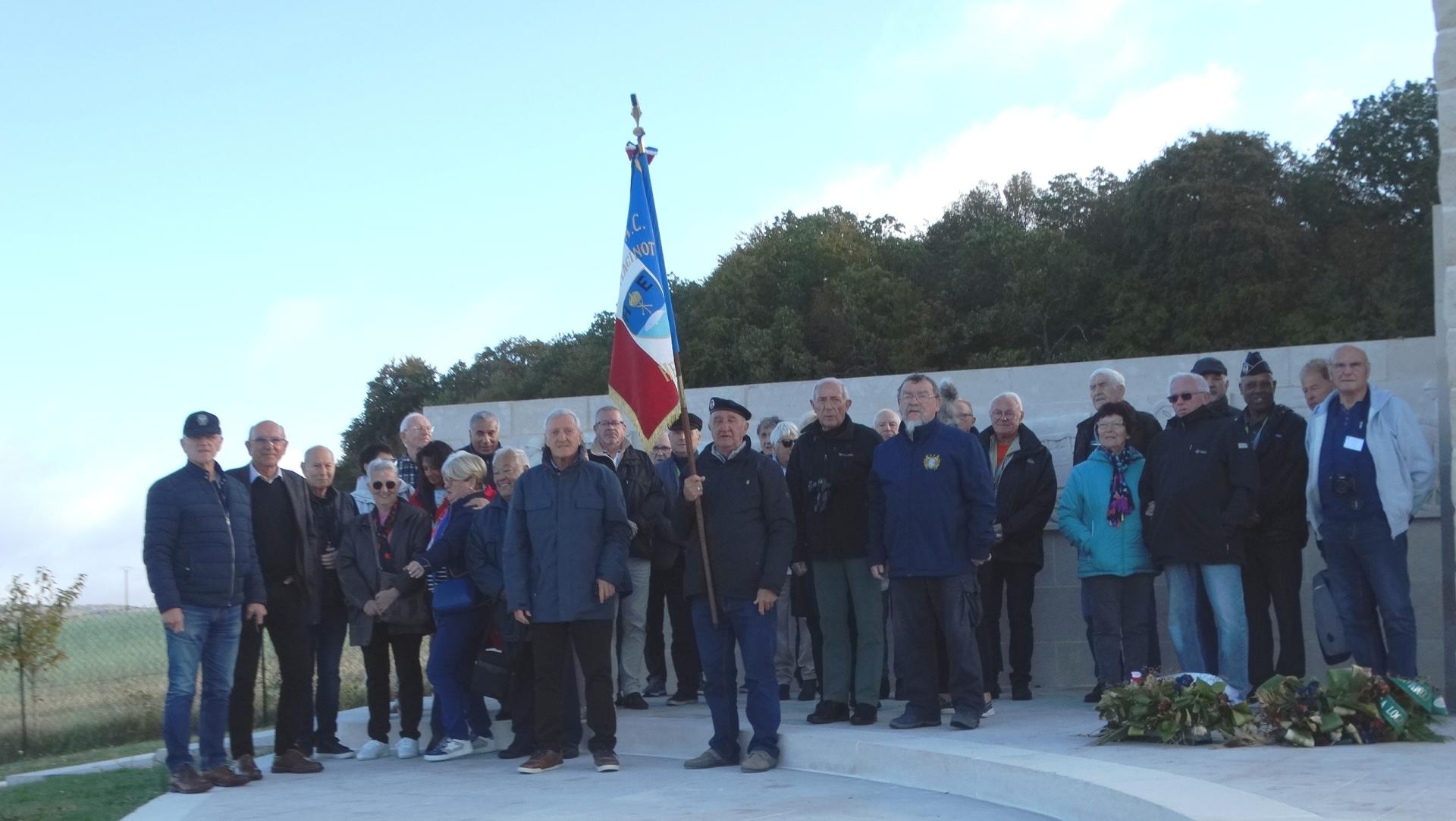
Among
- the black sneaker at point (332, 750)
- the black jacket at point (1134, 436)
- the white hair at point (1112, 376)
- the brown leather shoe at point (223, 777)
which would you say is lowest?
the black sneaker at point (332, 750)

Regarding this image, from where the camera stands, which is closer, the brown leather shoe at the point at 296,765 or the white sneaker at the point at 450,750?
the brown leather shoe at the point at 296,765

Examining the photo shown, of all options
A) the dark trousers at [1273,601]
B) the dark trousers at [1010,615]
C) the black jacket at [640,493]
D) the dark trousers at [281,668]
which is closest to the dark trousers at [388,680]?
the dark trousers at [281,668]

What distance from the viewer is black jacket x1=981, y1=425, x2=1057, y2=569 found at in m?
9.06

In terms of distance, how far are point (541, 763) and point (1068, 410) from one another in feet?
22.2

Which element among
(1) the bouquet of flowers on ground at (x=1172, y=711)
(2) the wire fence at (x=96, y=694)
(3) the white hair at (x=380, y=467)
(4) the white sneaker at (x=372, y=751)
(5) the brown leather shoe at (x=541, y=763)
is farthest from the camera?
(2) the wire fence at (x=96, y=694)

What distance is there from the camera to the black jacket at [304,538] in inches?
341

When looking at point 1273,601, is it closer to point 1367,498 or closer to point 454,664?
→ point 1367,498

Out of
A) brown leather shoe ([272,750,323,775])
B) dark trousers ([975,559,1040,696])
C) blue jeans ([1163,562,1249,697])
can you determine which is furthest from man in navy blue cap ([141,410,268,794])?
blue jeans ([1163,562,1249,697])

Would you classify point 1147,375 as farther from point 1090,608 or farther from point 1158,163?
point 1158,163

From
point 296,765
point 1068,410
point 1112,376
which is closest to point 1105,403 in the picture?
point 1112,376

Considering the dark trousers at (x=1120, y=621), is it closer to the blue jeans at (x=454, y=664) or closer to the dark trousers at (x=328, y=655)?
the blue jeans at (x=454, y=664)

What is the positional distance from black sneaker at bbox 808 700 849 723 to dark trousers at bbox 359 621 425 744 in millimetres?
2550

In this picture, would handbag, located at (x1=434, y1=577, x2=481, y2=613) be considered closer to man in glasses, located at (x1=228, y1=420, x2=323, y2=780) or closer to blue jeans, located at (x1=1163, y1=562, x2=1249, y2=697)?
man in glasses, located at (x1=228, y1=420, x2=323, y2=780)

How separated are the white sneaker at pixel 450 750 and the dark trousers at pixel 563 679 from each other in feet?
3.19
